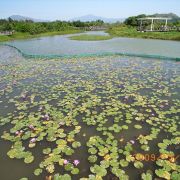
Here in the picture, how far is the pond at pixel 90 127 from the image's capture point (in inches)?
132

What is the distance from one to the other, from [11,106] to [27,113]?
0.71 m

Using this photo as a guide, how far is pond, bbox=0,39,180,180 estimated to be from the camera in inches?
132

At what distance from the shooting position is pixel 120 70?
954 centimetres

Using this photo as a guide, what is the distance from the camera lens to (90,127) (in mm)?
4566

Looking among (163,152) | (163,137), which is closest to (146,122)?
(163,137)
